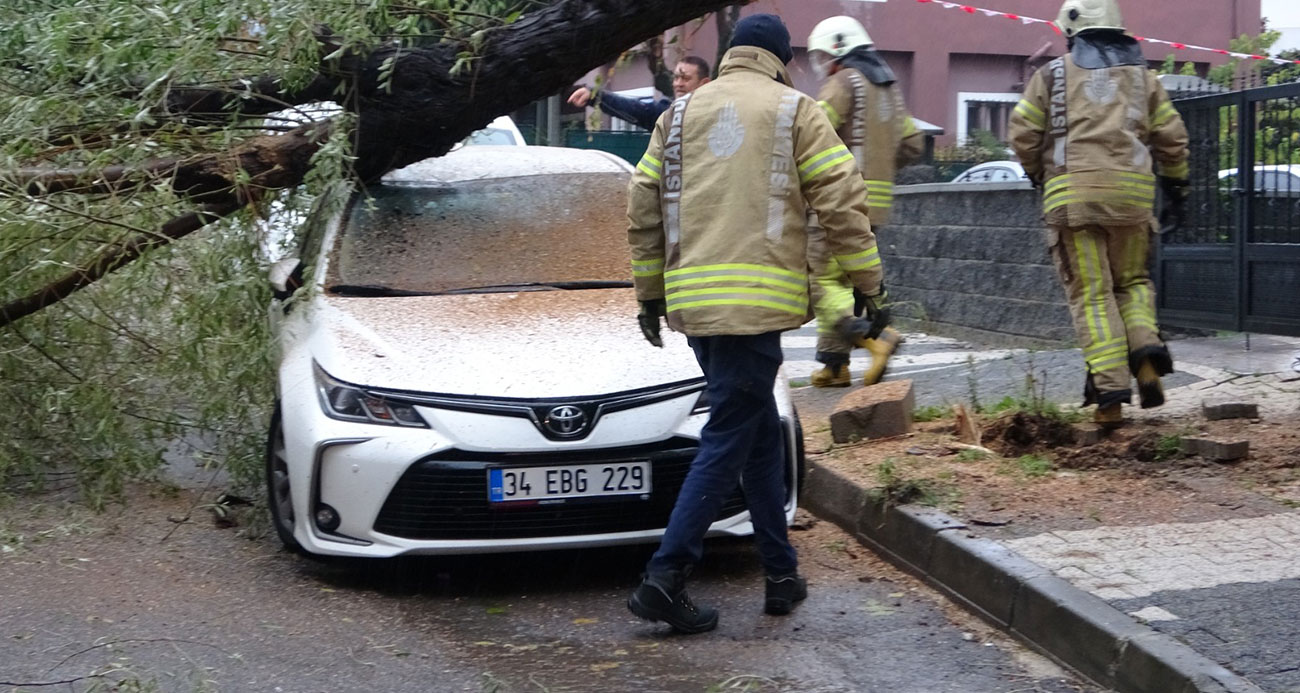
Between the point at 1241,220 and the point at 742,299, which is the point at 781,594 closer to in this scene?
the point at 742,299

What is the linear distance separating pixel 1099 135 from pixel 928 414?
1.59 metres

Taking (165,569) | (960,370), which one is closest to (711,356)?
(165,569)

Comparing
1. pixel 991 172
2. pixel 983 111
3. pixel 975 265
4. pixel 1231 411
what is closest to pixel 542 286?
pixel 1231 411

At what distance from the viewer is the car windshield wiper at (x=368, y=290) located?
19.2 ft

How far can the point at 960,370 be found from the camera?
9.23 metres

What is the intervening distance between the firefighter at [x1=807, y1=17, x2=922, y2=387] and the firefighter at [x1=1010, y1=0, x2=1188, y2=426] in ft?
3.91

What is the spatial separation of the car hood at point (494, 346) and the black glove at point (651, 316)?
0.81 ft

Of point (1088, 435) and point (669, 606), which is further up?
point (1088, 435)

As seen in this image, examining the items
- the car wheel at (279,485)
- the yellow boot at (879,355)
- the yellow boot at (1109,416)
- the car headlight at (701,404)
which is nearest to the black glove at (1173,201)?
the yellow boot at (1109,416)

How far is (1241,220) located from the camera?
8.66 m

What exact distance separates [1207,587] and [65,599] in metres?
3.54

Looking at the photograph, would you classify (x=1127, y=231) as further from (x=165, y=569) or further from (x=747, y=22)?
(x=165, y=569)

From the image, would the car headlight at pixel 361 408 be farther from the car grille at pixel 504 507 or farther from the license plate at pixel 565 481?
the license plate at pixel 565 481

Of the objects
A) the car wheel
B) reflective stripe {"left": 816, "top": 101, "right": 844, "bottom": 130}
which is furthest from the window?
the car wheel
